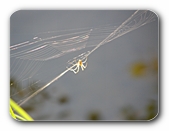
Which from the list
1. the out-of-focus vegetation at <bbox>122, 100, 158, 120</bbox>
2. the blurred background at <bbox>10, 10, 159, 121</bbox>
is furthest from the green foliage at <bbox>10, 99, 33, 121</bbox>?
the out-of-focus vegetation at <bbox>122, 100, 158, 120</bbox>

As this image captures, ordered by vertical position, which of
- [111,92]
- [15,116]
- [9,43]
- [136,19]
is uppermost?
[136,19]

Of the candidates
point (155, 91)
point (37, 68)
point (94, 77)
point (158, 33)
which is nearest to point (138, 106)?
point (155, 91)

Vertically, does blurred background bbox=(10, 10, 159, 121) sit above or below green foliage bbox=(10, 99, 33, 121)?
above

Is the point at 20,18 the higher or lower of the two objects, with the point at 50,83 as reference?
higher

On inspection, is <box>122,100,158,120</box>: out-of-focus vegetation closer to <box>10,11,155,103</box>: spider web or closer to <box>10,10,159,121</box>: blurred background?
<box>10,10,159,121</box>: blurred background

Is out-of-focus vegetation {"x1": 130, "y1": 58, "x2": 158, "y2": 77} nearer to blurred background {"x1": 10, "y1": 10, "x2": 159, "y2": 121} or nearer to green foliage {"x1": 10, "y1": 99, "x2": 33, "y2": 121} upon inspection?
blurred background {"x1": 10, "y1": 10, "x2": 159, "y2": 121}

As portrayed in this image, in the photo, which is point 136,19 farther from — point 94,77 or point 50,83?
point 50,83

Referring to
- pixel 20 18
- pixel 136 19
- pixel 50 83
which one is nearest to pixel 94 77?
pixel 50 83

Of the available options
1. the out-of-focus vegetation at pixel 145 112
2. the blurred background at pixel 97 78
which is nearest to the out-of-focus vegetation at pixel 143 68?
the blurred background at pixel 97 78
